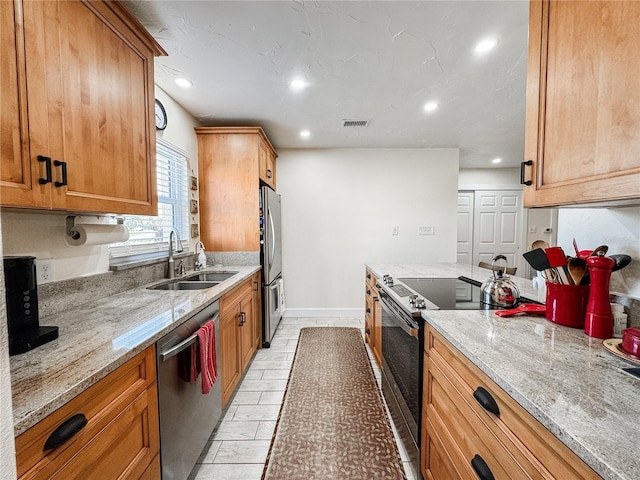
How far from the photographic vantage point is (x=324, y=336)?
3.25m

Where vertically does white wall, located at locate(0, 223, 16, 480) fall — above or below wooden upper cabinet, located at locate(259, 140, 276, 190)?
below

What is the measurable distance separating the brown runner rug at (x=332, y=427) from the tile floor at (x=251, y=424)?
0.06 metres

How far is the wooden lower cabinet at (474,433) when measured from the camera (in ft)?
2.01

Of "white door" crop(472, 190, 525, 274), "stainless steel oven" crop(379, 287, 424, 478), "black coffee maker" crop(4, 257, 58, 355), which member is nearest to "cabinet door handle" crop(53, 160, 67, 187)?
"black coffee maker" crop(4, 257, 58, 355)

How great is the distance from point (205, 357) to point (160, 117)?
1949 millimetres

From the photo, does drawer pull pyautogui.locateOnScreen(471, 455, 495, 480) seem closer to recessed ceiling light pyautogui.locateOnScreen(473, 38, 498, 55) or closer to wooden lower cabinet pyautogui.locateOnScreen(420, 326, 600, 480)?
wooden lower cabinet pyautogui.locateOnScreen(420, 326, 600, 480)

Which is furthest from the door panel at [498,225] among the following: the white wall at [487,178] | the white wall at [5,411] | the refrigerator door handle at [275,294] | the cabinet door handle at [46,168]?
the white wall at [5,411]

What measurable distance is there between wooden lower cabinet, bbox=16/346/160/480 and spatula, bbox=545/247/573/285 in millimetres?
1608

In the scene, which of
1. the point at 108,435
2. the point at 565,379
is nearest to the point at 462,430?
the point at 565,379

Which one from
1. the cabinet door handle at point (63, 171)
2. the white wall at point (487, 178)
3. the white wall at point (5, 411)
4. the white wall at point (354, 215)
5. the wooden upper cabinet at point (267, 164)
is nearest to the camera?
the white wall at point (5, 411)

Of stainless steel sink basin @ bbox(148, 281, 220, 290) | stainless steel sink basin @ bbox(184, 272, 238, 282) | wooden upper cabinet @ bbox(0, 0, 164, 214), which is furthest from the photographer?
stainless steel sink basin @ bbox(184, 272, 238, 282)

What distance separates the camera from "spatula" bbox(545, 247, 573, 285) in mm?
1093

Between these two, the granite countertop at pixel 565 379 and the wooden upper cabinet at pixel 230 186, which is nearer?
Answer: the granite countertop at pixel 565 379

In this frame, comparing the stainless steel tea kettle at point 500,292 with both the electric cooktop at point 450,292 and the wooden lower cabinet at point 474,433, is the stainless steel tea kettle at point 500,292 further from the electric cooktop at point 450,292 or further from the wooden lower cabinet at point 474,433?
the wooden lower cabinet at point 474,433
